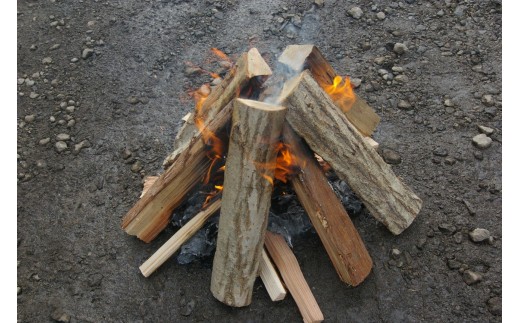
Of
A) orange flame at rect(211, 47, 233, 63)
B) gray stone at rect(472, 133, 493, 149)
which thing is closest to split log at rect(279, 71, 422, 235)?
gray stone at rect(472, 133, 493, 149)

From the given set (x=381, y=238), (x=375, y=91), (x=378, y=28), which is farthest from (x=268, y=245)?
(x=378, y=28)

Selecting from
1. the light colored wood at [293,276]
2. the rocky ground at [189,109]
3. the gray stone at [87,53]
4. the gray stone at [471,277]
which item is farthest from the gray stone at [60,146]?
the gray stone at [471,277]

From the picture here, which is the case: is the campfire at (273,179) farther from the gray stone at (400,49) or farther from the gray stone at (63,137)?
the gray stone at (400,49)

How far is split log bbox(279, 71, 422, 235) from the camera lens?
2725mm

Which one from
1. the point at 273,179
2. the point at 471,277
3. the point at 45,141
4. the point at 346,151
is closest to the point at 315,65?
the point at 346,151

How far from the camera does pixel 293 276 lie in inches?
119

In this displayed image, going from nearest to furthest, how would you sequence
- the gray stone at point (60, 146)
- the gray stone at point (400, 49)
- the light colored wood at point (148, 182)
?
the light colored wood at point (148, 182) < the gray stone at point (60, 146) < the gray stone at point (400, 49)

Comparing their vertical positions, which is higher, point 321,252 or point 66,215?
point 321,252

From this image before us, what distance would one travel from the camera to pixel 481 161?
3.70m

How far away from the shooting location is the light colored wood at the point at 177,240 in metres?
3.16

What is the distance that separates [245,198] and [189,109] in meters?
1.81

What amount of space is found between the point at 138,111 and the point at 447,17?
3.12 metres

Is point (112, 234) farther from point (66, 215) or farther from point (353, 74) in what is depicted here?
point (353, 74)

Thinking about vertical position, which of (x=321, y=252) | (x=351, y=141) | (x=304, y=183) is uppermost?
(x=351, y=141)
